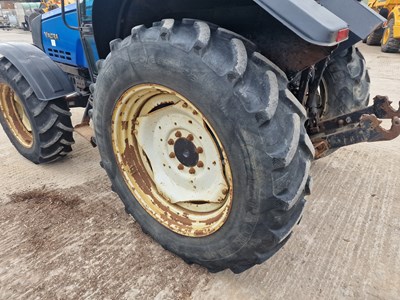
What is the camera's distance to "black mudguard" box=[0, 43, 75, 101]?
2750mm

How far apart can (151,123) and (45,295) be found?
113cm

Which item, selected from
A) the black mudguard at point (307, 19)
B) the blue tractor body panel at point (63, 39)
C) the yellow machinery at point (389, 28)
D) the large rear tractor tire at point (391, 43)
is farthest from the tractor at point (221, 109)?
the large rear tractor tire at point (391, 43)

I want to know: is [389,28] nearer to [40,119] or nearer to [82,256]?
A: [40,119]

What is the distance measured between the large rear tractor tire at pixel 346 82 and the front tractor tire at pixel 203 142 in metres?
1.32

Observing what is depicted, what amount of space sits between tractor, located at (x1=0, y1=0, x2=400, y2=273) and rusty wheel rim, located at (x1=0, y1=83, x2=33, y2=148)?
0.63 metres

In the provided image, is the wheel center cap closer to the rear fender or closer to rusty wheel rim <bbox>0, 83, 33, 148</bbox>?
rusty wheel rim <bbox>0, 83, 33, 148</bbox>

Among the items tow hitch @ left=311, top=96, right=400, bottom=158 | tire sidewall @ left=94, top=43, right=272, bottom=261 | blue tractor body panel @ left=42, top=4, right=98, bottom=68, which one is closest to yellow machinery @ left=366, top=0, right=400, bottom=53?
tow hitch @ left=311, top=96, right=400, bottom=158

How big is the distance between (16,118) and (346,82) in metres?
3.10

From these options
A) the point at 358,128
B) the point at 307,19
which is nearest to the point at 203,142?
the point at 307,19

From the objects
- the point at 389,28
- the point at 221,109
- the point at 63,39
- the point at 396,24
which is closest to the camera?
the point at 221,109

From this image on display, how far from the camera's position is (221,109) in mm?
1389

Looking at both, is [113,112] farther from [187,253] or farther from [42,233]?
[42,233]

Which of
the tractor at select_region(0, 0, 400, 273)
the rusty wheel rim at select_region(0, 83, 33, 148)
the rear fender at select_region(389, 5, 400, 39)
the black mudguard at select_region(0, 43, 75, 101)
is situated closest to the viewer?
the tractor at select_region(0, 0, 400, 273)

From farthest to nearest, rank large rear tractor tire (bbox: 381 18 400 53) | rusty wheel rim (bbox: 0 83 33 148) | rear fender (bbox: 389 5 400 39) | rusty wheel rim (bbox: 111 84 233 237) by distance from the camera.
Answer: large rear tractor tire (bbox: 381 18 400 53) → rear fender (bbox: 389 5 400 39) → rusty wheel rim (bbox: 0 83 33 148) → rusty wheel rim (bbox: 111 84 233 237)
